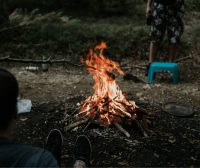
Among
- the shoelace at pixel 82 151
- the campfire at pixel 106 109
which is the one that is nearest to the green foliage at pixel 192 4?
the campfire at pixel 106 109

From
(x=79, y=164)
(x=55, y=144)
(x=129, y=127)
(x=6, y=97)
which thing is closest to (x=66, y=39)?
(x=129, y=127)

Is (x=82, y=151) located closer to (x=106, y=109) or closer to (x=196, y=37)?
(x=106, y=109)

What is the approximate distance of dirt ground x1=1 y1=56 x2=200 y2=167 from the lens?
225 cm

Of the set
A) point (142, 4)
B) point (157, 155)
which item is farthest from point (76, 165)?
point (142, 4)

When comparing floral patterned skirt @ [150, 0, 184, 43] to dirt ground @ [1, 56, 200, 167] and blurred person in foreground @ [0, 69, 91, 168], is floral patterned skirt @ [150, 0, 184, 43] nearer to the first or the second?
dirt ground @ [1, 56, 200, 167]

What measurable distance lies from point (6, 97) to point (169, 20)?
16.0 ft

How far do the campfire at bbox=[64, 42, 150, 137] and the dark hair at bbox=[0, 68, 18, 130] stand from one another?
1.61 meters

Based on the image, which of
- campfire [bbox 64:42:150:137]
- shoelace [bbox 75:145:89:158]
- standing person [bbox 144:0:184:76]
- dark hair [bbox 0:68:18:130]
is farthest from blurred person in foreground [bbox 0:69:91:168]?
standing person [bbox 144:0:184:76]

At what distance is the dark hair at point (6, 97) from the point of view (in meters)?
1.11

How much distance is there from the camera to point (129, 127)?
113 inches

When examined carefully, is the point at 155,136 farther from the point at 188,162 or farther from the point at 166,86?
the point at 166,86

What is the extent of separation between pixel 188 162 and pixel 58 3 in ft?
35.4

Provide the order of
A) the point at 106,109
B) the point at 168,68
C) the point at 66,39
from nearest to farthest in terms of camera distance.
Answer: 1. the point at 106,109
2. the point at 168,68
3. the point at 66,39

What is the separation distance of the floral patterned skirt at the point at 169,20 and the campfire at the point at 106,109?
2.38 meters
